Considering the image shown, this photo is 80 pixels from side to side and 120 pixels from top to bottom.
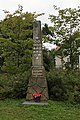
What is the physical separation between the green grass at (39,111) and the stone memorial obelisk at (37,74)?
94cm

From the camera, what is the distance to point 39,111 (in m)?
9.83

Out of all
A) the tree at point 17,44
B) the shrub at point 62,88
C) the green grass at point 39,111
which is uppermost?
the tree at point 17,44

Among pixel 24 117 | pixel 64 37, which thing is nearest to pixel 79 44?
pixel 64 37

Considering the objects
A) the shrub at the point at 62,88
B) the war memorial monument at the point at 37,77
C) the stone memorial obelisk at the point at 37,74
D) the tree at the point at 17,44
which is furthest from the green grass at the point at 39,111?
the tree at the point at 17,44

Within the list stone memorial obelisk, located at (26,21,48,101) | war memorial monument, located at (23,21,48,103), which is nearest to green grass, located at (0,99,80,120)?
war memorial monument, located at (23,21,48,103)

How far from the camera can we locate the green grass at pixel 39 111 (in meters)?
8.93

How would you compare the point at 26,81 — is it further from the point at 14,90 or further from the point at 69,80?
the point at 69,80

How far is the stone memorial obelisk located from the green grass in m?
0.94

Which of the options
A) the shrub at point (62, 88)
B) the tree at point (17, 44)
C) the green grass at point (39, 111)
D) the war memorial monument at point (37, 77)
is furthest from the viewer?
the tree at point (17, 44)

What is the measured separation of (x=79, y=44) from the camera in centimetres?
2023

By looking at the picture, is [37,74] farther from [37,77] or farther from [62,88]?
[62,88]

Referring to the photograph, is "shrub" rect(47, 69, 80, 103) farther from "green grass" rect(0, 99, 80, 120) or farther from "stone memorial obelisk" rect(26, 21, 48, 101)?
"green grass" rect(0, 99, 80, 120)

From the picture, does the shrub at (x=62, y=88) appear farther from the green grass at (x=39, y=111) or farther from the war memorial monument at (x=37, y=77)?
the green grass at (x=39, y=111)

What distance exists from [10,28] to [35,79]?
740cm
